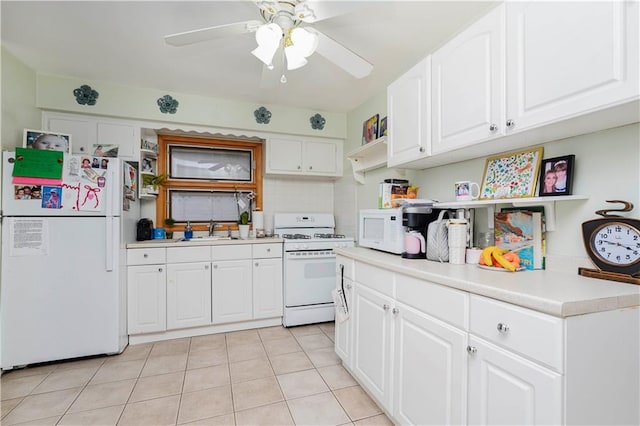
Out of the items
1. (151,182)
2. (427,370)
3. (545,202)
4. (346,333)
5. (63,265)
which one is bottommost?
(346,333)

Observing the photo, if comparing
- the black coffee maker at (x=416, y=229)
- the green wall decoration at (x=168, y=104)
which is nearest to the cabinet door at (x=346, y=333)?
the black coffee maker at (x=416, y=229)

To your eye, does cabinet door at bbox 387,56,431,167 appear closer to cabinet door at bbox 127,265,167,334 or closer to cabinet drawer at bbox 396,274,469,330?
cabinet drawer at bbox 396,274,469,330

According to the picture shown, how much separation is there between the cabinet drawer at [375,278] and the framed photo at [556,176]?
2.78 feet

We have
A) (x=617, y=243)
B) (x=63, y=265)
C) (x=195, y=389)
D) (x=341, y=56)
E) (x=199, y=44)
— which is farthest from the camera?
(x=63, y=265)

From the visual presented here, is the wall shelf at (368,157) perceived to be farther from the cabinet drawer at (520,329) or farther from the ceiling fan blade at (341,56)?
the cabinet drawer at (520,329)

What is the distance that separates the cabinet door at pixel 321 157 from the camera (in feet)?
11.5

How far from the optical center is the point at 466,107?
1.47 meters

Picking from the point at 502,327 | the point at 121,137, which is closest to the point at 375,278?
the point at 502,327

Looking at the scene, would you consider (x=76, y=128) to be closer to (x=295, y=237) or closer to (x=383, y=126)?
(x=295, y=237)

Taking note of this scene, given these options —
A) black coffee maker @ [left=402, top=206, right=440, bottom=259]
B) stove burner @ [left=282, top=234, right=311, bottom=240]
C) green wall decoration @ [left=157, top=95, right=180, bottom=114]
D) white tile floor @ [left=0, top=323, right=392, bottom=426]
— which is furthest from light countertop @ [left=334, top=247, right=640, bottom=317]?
green wall decoration @ [left=157, top=95, right=180, bottom=114]

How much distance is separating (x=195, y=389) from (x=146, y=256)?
1302 mm

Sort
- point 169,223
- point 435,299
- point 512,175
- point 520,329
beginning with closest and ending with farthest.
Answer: point 520,329
point 435,299
point 512,175
point 169,223

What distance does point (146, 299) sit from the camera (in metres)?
2.69

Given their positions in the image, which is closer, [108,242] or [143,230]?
[108,242]
